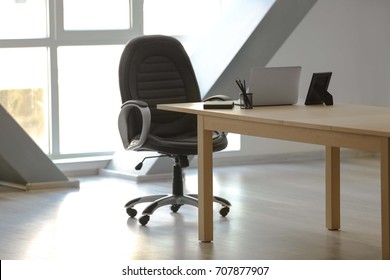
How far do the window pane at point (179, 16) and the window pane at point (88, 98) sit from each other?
1.45 ft

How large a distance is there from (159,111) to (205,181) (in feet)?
3.88

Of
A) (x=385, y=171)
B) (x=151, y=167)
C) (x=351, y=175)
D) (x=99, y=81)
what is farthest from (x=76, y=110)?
(x=385, y=171)

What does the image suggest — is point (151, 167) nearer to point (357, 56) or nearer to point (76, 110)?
point (76, 110)

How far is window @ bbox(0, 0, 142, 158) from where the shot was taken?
27.9 ft

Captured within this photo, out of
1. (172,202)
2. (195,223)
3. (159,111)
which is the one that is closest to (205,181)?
(195,223)

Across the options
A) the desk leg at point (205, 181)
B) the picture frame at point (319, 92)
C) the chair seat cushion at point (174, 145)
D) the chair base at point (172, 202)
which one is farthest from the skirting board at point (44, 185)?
the picture frame at point (319, 92)

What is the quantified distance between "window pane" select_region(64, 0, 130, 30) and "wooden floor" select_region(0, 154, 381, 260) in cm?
140

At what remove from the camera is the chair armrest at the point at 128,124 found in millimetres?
6395

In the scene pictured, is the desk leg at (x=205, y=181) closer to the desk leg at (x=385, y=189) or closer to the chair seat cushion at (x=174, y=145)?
the chair seat cushion at (x=174, y=145)

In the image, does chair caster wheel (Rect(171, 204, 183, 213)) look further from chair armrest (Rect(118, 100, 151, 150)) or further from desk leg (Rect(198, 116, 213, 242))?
desk leg (Rect(198, 116, 213, 242))

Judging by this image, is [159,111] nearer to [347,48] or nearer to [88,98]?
[88,98]

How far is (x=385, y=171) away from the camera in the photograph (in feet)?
15.3

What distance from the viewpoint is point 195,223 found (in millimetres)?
6512

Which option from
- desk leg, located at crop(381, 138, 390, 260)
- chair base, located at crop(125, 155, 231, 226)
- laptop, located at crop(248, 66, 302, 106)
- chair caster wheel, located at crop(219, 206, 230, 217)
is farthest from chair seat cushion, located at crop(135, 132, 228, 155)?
desk leg, located at crop(381, 138, 390, 260)
